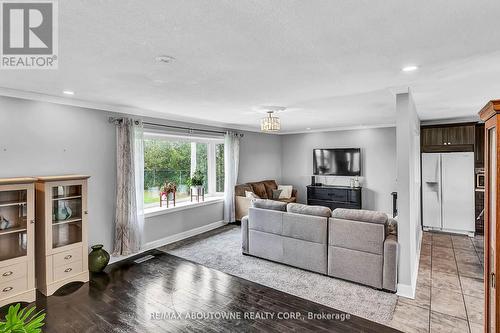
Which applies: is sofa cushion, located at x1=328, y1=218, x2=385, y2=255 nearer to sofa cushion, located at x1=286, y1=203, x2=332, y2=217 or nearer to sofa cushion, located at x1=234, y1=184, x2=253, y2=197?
sofa cushion, located at x1=286, y1=203, x2=332, y2=217

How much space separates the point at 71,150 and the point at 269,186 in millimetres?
5119

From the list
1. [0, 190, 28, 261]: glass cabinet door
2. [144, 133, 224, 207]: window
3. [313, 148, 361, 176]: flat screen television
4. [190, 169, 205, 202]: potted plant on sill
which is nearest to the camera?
[0, 190, 28, 261]: glass cabinet door

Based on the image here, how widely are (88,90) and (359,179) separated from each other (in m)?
6.67

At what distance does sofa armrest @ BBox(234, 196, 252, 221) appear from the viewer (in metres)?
6.54

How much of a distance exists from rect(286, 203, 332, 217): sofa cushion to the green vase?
2.83 m

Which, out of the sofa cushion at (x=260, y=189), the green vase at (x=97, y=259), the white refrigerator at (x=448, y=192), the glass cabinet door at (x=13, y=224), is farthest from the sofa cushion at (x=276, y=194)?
the glass cabinet door at (x=13, y=224)

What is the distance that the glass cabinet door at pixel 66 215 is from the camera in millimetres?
3461

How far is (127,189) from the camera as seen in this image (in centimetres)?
439

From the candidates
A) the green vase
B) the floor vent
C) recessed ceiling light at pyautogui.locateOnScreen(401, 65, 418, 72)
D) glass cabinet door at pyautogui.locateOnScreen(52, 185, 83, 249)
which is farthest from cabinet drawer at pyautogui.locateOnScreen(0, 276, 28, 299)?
recessed ceiling light at pyautogui.locateOnScreen(401, 65, 418, 72)

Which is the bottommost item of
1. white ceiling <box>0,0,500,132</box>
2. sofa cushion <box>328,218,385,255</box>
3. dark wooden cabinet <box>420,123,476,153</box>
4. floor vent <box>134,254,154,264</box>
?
floor vent <box>134,254,154,264</box>

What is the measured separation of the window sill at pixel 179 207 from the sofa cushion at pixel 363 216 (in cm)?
307

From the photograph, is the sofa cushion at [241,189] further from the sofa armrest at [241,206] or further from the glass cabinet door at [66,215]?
the glass cabinet door at [66,215]

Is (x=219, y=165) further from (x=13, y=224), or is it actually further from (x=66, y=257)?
(x=13, y=224)

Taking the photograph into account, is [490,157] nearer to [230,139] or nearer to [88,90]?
[88,90]
